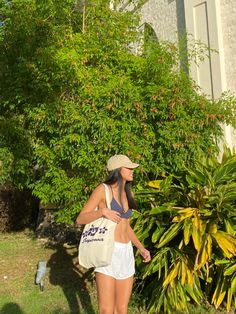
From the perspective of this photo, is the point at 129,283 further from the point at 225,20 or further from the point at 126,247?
the point at 225,20

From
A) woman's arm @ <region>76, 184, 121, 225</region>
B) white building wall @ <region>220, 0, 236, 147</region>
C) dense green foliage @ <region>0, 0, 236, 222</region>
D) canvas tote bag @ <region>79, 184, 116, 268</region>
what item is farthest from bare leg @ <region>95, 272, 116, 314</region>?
white building wall @ <region>220, 0, 236, 147</region>

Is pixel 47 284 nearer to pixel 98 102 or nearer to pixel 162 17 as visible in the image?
pixel 98 102

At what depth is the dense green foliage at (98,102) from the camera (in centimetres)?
576

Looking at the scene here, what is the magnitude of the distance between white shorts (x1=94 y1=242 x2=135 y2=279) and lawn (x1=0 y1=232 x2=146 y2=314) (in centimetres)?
183

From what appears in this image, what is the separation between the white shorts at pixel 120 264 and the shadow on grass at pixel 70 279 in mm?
1833

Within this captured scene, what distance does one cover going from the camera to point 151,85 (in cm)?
590

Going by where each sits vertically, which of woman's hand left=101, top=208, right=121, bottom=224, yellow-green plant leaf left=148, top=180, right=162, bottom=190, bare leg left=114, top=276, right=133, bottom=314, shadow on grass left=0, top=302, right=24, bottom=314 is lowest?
shadow on grass left=0, top=302, right=24, bottom=314

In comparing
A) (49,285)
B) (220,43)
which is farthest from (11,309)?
(220,43)

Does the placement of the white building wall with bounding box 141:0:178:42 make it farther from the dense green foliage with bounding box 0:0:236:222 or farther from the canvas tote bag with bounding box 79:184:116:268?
the canvas tote bag with bounding box 79:184:116:268

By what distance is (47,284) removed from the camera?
20.5ft

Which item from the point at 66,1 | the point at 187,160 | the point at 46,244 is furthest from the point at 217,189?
the point at 46,244

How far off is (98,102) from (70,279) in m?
2.55

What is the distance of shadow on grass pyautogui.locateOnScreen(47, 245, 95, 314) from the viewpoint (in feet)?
18.1

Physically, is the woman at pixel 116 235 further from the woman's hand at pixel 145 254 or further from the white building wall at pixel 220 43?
the white building wall at pixel 220 43
